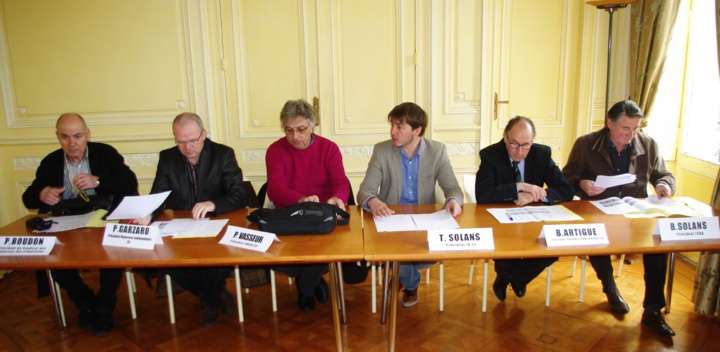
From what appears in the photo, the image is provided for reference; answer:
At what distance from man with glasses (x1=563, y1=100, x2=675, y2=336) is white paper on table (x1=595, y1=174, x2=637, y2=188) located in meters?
0.09

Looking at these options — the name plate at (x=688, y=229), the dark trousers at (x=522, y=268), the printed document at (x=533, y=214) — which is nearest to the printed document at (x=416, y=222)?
the printed document at (x=533, y=214)

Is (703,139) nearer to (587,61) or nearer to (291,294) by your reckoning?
(587,61)

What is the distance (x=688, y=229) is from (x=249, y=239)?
183 cm

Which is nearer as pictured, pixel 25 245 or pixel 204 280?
pixel 25 245

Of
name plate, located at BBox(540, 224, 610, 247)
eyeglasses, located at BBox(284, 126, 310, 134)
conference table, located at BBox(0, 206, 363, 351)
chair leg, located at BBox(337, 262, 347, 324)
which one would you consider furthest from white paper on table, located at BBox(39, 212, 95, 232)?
name plate, located at BBox(540, 224, 610, 247)

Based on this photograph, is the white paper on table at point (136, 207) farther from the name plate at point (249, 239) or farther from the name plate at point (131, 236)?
the name plate at point (249, 239)

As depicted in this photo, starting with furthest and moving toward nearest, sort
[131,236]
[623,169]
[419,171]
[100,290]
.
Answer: [623,169]
[419,171]
[100,290]
[131,236]

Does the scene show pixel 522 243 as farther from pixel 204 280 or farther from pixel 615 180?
pixel 204 280

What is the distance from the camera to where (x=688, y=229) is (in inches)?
77.3

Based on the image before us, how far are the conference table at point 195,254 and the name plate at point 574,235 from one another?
77cm

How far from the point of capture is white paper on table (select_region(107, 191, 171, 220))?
2248 millimetres

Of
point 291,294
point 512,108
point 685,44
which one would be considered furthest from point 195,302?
point 685,44

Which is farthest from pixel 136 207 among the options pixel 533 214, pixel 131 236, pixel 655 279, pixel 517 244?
pixel 655 279

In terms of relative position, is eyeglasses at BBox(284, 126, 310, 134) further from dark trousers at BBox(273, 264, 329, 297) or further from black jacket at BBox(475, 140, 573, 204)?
black jacket at BBox(475, 140, 573, 204)
